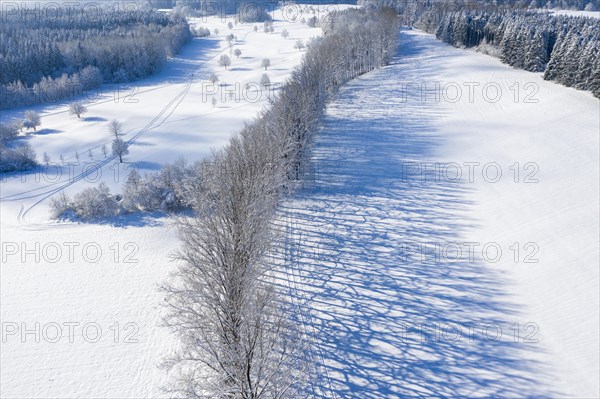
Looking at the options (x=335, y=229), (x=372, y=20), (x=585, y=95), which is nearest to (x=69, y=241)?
(x=335, y=229)

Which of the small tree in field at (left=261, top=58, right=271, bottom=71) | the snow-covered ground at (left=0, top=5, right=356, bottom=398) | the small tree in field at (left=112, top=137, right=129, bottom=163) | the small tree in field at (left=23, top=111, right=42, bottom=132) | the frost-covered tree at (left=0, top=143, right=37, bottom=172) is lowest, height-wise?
the snow-covered ground at (left=0, top=5, right=356, bottom=398)

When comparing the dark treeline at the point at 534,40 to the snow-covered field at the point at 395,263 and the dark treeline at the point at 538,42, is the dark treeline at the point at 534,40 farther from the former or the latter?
the snow-covered field at the point at 395,263

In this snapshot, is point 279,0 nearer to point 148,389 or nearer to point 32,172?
point 32,172

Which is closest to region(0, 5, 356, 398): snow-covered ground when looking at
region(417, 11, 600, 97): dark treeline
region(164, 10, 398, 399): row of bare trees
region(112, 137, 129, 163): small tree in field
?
region(112, 137, 129, 163): small tree in field

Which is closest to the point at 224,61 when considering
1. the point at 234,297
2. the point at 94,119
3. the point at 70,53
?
the point at 70,53

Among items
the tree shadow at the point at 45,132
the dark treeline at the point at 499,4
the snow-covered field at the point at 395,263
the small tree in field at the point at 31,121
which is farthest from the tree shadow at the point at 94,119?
the dark treeline at the point at 499,4

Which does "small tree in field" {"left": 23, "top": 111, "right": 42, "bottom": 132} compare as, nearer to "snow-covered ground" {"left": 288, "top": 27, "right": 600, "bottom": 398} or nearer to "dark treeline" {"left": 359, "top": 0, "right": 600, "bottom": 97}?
"snow-covered ground" {"left": 288, "top": 27, "right": 600, "bottom": 398}

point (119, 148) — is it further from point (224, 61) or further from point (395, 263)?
point (224, 61)

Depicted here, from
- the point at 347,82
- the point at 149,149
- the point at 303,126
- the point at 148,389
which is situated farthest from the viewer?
the point at 347,82
